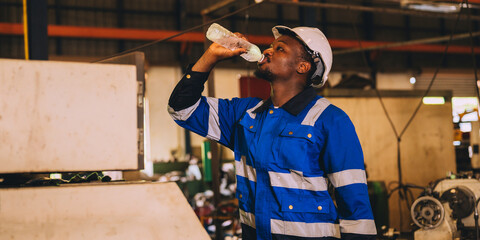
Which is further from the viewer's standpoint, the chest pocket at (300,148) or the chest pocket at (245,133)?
the chest pocket at (245,133)

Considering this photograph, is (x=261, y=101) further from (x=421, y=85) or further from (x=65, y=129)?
(x=421, y=85)

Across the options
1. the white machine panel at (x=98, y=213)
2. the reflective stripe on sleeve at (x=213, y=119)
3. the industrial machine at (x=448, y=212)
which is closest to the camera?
the white machine panel at (x=98, y=213)

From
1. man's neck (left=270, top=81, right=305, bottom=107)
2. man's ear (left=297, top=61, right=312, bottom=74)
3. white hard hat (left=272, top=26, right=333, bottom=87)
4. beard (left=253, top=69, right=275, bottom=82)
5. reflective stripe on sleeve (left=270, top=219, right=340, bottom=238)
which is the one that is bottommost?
reflective stripe on sleeve (left=270, top=219, right=340, bottom=238)

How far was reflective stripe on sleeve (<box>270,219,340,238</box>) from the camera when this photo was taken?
6.72ft

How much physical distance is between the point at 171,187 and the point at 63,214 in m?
0.35

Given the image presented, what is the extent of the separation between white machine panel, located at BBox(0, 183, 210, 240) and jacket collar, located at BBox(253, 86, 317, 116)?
0.74 metres

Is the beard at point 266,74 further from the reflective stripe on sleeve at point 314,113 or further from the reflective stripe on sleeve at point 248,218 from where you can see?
the reflective stripe on sleeve at point 248,218

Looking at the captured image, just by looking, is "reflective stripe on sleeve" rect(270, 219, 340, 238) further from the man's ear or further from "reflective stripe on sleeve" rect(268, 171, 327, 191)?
the man's ear

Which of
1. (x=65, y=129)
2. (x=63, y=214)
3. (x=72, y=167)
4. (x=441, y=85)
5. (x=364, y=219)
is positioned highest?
(x=441, y=85)

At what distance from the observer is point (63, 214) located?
155cm

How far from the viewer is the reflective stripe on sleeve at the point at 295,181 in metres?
2.09

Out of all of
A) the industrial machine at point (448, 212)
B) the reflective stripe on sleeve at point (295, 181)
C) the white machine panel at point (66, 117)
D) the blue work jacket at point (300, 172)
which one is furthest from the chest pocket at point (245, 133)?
the industrial machine at point (448, 212)

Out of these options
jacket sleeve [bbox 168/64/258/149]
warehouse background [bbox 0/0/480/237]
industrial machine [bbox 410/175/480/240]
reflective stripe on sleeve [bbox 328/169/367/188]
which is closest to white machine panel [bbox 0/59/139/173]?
jacket sleeve [bbox 168/64/258/149]

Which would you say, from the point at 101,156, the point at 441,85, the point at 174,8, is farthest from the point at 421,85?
the point at 101,156
